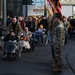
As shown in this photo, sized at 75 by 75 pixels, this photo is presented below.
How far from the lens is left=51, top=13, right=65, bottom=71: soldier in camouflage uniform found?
41.1 ft

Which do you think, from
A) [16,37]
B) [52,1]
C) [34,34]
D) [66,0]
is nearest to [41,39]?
[34,34]

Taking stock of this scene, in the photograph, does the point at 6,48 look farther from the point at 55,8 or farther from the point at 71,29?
the point at 71,29

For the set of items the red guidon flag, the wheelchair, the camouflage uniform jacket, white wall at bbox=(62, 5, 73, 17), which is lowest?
the wheelchair

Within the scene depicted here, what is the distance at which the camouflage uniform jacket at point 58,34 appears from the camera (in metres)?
12.5

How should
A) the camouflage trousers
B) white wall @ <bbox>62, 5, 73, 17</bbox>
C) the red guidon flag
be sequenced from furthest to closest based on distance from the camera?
1. white wall @ <bbox>62, 5, 73, 17</bbox>
2. the red guidon flag
3. the camouflage trousers

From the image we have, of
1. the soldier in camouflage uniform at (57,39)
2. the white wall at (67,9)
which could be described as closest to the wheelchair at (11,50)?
the soldier in camouflage uniform at (57,39)

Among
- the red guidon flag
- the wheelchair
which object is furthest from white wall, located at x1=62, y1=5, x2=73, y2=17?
the red guidon flag

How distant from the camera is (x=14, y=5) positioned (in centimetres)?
5331

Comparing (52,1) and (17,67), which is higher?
(52,1)

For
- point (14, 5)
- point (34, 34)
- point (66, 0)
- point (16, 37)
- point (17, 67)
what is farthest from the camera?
point (14, 5)

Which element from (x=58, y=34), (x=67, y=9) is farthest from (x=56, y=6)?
(x=67, y=9)

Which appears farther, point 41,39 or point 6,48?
point 41,39

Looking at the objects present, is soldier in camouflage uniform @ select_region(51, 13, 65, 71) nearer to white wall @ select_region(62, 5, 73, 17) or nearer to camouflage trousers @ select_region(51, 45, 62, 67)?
camouflage trousers @ select_region(51, 45, 62, 67)

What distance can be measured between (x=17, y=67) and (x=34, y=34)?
9.23 metres
